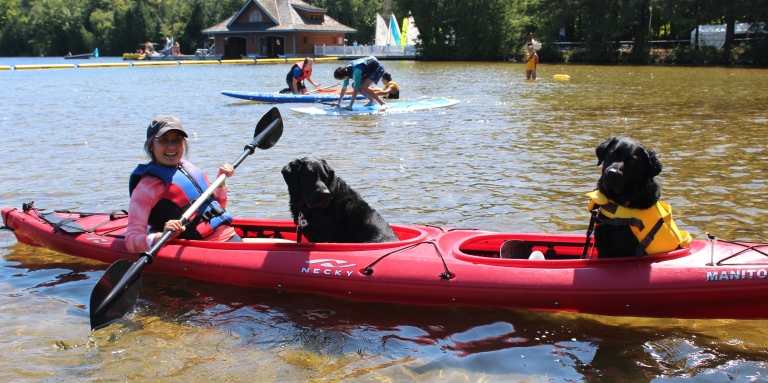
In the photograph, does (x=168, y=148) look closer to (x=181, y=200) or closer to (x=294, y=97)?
(x=181, y=200)

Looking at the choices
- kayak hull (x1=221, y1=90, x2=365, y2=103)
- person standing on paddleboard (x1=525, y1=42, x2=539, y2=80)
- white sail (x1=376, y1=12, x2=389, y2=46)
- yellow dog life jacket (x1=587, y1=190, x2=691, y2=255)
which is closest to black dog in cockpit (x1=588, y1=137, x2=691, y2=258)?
yellow dog life jacket (x1=587, y1=190, x2=691, y2=255)

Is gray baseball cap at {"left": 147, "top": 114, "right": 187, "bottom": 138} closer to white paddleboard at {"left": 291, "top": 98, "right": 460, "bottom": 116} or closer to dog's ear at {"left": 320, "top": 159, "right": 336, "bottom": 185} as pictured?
dog's ear at {"left": 320, "top": 159, "right": 336, "bottom": 185}

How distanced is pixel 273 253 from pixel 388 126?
8836mm

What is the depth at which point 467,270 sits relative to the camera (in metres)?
4.34

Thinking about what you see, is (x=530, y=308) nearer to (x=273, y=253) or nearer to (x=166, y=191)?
(x=273, y=253)

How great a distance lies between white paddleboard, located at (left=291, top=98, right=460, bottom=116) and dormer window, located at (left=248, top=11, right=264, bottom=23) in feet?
133

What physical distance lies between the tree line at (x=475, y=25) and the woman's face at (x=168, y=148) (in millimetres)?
33361

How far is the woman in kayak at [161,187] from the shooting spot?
4629 mm

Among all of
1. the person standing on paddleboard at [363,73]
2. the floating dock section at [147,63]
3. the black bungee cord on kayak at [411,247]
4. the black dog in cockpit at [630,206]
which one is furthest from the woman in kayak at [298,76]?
the floating dock section at [147,63]

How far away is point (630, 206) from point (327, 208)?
2012 mm

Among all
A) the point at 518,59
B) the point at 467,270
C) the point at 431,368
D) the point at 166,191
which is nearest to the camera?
the point at 431,368

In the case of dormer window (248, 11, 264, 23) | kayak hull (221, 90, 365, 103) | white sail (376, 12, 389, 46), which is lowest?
kayak hull (221, 90, 365, 103)

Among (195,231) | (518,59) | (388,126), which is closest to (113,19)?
(518,59)

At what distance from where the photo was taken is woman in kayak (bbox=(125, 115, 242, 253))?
182 inches
